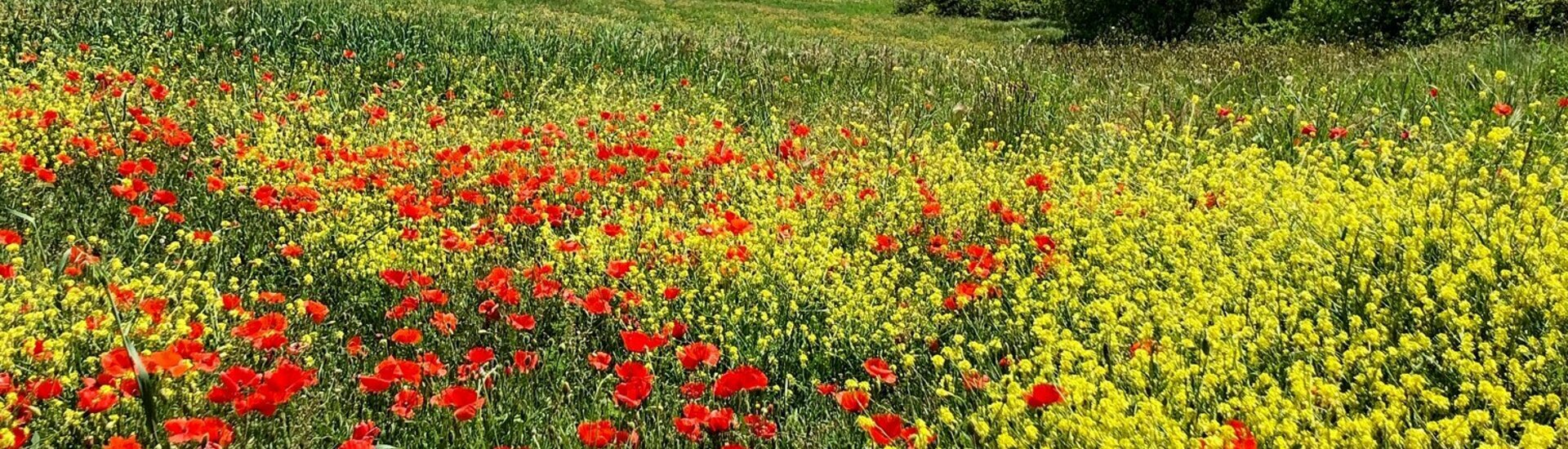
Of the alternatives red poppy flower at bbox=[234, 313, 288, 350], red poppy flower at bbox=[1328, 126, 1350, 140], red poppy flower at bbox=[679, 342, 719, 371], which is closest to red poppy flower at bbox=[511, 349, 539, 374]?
red poppy flower at bbox=[679, 342, 719, 371]

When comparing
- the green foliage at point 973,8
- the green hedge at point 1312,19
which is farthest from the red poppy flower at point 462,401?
the green foliage at point 973,8

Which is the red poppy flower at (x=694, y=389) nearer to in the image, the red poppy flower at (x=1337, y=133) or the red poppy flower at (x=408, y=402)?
the red poppy flower at (x=408, y=402)

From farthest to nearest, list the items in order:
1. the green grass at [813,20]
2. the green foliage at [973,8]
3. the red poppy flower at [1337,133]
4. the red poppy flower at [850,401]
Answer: the green foliage at [973,8], the green grass at [813,20], the red poppy flower at [1337,133], the red poppy flower at [850,401]

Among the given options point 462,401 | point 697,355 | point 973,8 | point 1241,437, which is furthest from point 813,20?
point 1241,437

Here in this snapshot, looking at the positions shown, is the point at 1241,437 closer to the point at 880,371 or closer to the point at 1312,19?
the point at 880,371

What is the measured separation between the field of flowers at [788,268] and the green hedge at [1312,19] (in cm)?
533

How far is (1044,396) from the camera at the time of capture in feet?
6.54

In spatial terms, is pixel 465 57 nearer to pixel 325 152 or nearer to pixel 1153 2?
pixel 325 152

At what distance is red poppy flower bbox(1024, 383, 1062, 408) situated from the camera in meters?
1.99

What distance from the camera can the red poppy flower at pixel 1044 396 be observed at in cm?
199

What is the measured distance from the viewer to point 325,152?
13.8ft

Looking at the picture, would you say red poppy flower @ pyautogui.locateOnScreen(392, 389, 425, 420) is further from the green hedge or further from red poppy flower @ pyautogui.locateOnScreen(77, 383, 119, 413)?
the green hedge

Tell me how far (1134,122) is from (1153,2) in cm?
1473

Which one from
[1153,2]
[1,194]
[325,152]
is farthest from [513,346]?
[1153,2]
